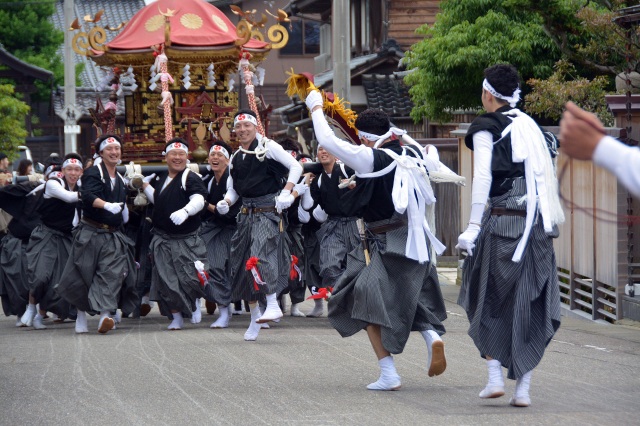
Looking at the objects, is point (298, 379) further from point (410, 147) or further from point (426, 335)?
point (410, 147)

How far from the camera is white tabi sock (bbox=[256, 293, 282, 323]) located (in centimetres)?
1141

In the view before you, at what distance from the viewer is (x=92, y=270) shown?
42.4ft

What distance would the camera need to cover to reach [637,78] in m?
16.2

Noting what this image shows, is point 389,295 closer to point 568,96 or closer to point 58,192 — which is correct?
point 58,192

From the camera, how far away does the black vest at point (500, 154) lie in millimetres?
8000

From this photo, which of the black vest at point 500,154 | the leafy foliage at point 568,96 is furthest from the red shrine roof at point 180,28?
the black vest at point 500,154

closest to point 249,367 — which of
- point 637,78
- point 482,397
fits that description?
point 482,397

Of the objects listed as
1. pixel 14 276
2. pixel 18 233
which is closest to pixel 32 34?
pixel 18 233

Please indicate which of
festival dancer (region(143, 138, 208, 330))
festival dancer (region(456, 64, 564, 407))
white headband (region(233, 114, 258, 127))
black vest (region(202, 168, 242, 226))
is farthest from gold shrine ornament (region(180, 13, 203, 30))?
festival dancer (region(456, 64, 564, 407))

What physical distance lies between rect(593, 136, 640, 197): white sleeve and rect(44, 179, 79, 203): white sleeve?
9.53 m

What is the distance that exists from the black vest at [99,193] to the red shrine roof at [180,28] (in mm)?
5490

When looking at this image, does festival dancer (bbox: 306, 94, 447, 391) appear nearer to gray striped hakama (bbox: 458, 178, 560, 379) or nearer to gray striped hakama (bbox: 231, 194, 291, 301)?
gray striped hakama (bbox: 458, 178, 560, 379)

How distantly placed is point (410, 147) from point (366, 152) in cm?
53

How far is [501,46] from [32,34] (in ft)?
87.3
